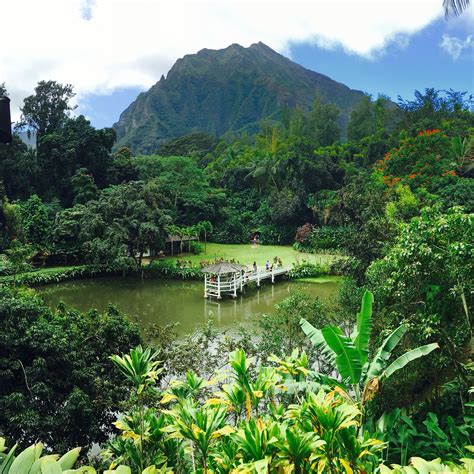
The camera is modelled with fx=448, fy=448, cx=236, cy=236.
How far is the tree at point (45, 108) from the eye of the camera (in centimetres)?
2979

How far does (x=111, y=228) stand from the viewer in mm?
18375

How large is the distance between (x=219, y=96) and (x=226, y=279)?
91334 mm

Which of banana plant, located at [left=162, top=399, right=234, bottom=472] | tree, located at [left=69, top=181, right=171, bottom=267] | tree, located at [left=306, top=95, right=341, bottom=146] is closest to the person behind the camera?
banana plant, located at [left=162, top=399, right=234, bottom=472]

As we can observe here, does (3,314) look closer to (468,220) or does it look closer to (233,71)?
(468,220)

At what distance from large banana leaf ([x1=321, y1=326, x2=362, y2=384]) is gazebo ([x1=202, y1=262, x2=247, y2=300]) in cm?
1120

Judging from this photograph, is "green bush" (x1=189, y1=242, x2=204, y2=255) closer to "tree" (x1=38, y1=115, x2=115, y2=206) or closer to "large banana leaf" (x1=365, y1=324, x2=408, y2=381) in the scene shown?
"tree" (x1=38, y1=115, x2=115, y2=206)

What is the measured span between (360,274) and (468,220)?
5651mm

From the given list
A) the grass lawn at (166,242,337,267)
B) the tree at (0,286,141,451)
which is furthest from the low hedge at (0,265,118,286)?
the tree at (0,286,141,451)

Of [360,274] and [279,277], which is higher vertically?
[360,274]

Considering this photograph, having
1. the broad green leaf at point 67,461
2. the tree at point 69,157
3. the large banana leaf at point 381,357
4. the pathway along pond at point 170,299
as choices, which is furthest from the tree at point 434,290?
the tree at point 69,157

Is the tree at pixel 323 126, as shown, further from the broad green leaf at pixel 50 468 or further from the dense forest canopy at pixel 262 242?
the broad green leaf at pixel 50 468

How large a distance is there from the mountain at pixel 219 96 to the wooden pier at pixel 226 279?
61.8 m

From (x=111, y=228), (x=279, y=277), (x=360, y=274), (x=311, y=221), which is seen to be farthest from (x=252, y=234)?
(x=360, y=274)

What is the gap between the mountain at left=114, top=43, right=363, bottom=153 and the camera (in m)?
88.2
